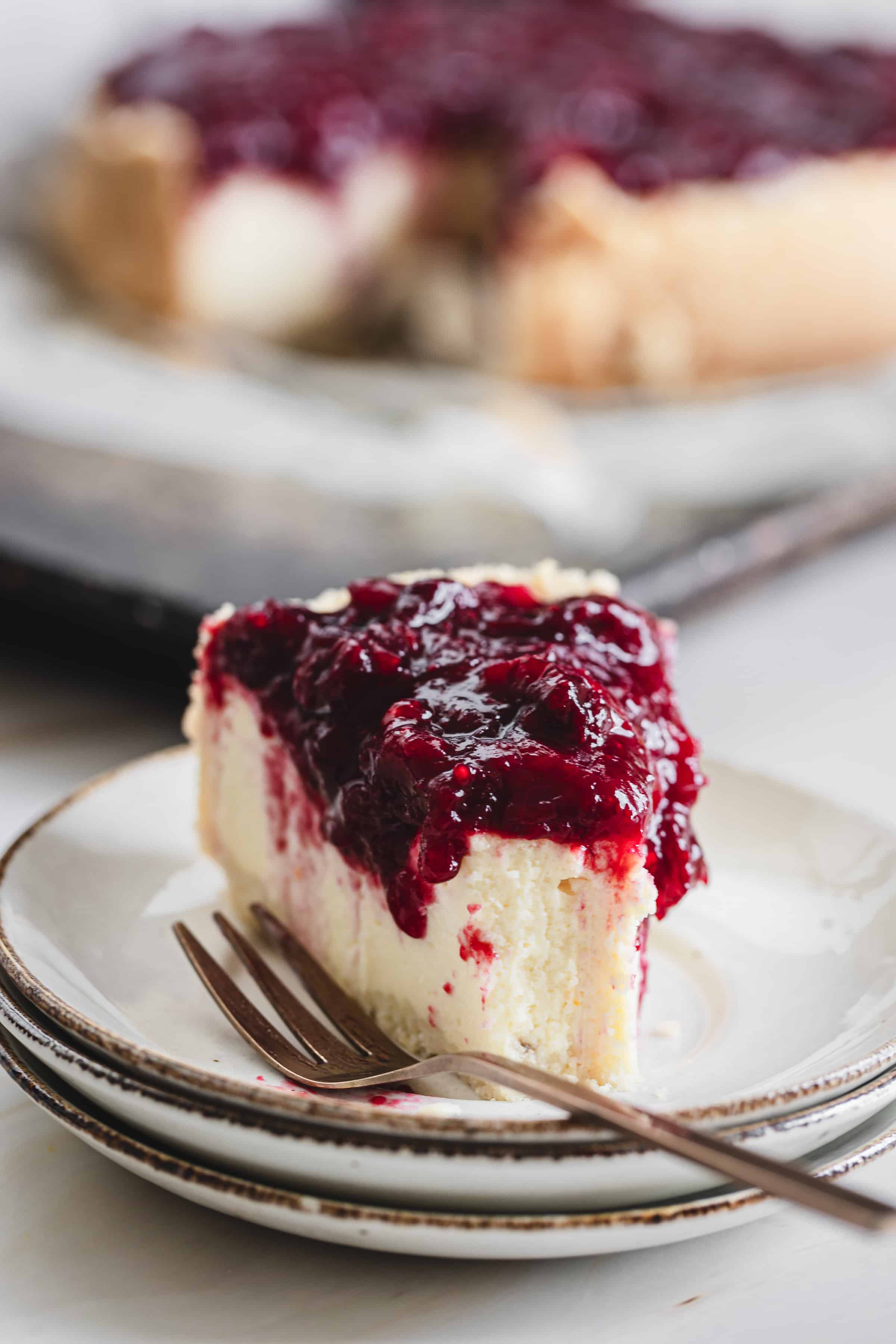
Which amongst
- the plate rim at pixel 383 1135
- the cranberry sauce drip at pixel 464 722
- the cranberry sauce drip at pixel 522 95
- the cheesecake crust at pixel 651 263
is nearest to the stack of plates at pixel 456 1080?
the plate rim at pixel 383 1135

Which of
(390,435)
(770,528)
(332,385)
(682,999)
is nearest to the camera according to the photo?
(682,999)

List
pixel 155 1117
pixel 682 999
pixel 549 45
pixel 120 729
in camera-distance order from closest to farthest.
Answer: pixel 155 1117 → pixel 682 999 → pixel 120 729 → pixel 549 45

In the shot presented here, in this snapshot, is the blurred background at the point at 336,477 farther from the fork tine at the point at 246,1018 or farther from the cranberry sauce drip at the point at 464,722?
the fork tine at the point at 246,1018

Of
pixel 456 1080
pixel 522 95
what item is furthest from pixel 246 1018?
pixel 522 95

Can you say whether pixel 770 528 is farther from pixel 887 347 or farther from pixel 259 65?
pixel 259 65

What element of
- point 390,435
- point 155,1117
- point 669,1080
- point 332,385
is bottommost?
point 155,1117

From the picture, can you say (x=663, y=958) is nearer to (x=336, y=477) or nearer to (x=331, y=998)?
(x=331, y=998)

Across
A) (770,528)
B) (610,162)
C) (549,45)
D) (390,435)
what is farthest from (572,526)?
(549,45)
